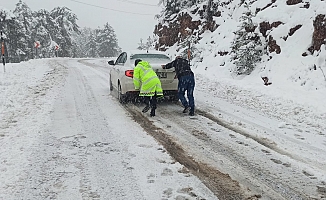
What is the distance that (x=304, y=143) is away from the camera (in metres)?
5.27

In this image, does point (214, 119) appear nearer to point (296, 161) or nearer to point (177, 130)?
point (177, 130)

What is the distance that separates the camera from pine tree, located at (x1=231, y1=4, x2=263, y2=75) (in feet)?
41.2

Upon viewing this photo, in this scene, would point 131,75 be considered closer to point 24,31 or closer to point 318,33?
point 318,33

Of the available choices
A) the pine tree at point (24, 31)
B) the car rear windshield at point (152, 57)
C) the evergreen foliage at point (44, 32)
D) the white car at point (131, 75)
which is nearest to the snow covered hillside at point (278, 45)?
the white car at point (131, 75)

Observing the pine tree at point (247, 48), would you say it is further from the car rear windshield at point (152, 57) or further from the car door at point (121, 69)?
the car door at point (121, 69)

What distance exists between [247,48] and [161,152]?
9121 mm

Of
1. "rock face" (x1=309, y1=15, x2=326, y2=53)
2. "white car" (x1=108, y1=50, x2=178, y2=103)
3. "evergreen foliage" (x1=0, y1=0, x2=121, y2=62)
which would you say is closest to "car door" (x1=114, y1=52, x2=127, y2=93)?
"white car" (x1=108, y1=50, x2=178, y2=103)

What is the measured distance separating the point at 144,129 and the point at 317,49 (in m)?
7.38

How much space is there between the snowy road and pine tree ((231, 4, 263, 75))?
462 cm

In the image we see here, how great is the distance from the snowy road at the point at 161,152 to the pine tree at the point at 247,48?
4.62 m

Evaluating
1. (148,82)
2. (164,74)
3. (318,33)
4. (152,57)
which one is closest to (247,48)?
(318,33)

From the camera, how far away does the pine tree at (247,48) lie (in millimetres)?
12570

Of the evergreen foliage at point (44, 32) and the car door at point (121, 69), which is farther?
the evergreen foliage at point (44, 32)

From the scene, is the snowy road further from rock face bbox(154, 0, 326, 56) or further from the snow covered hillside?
rock face bbox(154, 0, 326, 56)
